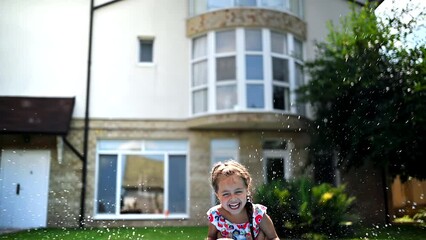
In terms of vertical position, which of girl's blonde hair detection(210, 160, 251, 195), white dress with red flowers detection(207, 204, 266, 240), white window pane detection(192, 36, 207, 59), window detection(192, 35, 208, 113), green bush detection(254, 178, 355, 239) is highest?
white window pane detection(192, 36, 207, 59)

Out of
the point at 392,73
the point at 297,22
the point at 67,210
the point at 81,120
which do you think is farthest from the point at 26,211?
the point at 392,73

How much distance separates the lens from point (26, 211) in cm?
694

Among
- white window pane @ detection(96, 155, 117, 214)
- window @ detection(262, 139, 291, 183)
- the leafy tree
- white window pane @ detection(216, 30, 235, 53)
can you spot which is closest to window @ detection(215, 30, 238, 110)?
white window pane @ detection(216, 30, 235, 53)

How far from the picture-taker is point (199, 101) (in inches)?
287

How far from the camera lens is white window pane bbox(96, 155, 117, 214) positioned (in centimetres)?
739

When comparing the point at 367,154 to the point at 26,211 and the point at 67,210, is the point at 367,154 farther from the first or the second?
the point at 26,211

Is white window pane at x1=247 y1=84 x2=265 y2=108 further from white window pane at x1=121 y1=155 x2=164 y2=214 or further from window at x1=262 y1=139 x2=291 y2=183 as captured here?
white window pane at x1=121 y1=155 x2=164 y2=214

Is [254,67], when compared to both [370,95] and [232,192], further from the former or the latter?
[232,192]

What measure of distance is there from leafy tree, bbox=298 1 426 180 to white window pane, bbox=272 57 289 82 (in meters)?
0.39

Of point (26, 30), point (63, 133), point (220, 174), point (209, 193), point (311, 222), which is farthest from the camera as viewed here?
point (26, 30)

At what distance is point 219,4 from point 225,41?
2.28 ft

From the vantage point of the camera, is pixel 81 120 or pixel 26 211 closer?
pixel 26 211

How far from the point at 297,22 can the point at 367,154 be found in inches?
102

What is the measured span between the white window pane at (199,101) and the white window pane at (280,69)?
1.22m
